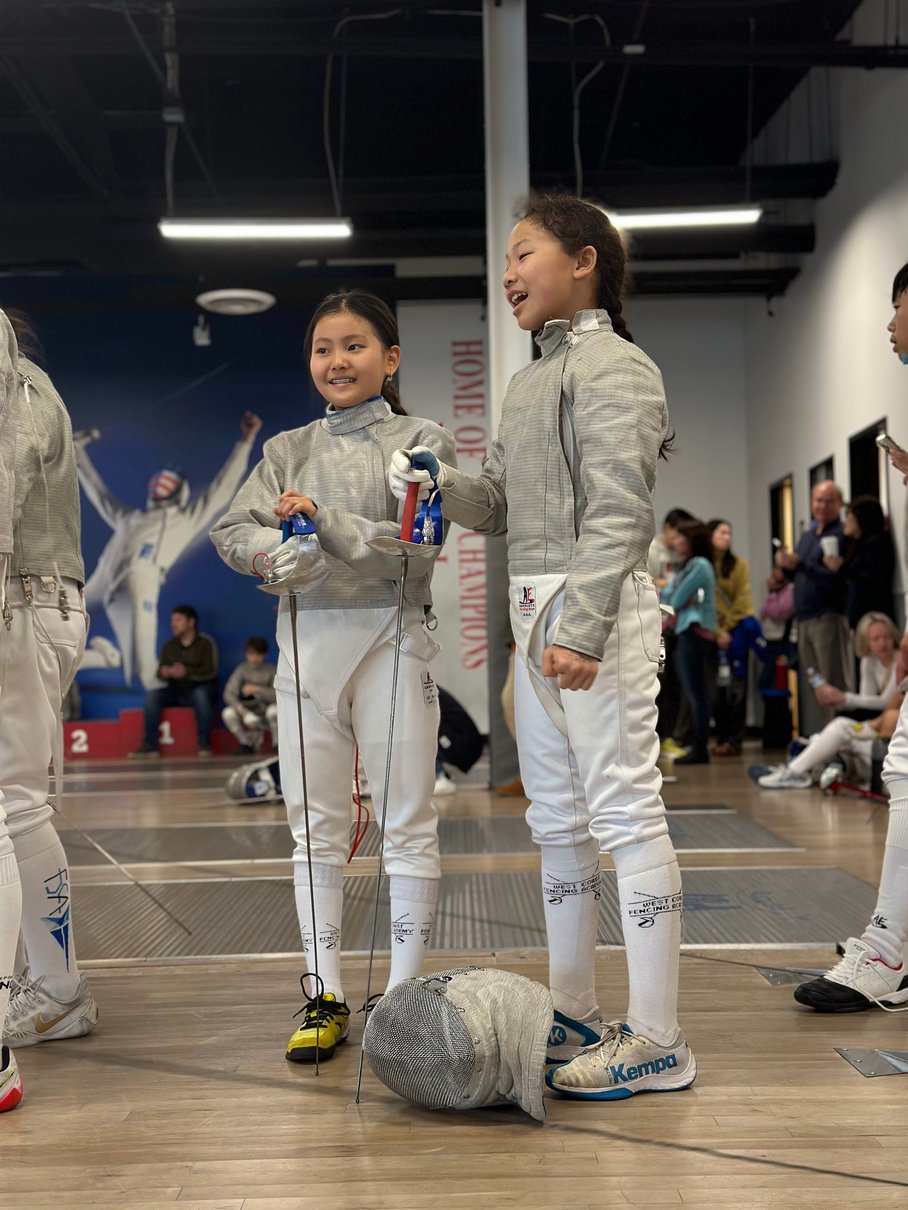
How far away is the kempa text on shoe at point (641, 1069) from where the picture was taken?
1810 millimetres

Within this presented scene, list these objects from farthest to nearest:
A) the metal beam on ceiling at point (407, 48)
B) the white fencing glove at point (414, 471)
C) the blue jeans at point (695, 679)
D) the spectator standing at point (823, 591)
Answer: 1. the blue jeans at point (695, 679)
2. the spectator standing at point (823, 591)
3. the metal beam on ceiling at point (407, 48)
4. the white fencing glove at point (414, 471)

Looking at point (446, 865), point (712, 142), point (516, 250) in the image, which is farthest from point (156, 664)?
point (516, 250)

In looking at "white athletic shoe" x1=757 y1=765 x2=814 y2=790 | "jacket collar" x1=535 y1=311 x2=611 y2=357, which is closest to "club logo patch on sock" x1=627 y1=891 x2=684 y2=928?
"jacket collar" x1=535 y1=311 x2=611 y2=357

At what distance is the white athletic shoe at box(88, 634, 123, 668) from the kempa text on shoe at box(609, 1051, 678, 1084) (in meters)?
9.14

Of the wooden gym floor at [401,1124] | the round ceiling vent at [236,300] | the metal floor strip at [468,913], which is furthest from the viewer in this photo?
the round ceiling vent at [236,300]

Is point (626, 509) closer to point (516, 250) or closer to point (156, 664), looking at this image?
point (516, 250)

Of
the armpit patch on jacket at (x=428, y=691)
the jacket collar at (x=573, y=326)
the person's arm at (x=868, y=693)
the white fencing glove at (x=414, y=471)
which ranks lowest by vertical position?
the person's arm at (x=868, y=693)

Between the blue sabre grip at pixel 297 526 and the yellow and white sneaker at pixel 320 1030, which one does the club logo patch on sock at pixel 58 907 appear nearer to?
the yellow and white sneaker at pixel 320 1030

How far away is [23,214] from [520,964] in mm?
7650

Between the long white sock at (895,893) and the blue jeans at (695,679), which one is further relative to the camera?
the blue jeans at (695,679)

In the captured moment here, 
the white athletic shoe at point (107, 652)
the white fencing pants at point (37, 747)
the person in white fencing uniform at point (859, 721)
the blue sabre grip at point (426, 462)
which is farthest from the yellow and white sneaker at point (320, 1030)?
the white athletic shoe at point (107, 652)

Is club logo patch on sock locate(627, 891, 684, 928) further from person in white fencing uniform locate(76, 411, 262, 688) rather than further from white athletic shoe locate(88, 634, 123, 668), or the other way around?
→ white athletic shoe locate(88, 634, 123, 668)

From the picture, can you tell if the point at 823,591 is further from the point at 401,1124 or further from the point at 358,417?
the point at 401,1124

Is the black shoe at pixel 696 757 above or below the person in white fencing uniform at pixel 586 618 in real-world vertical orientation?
below
